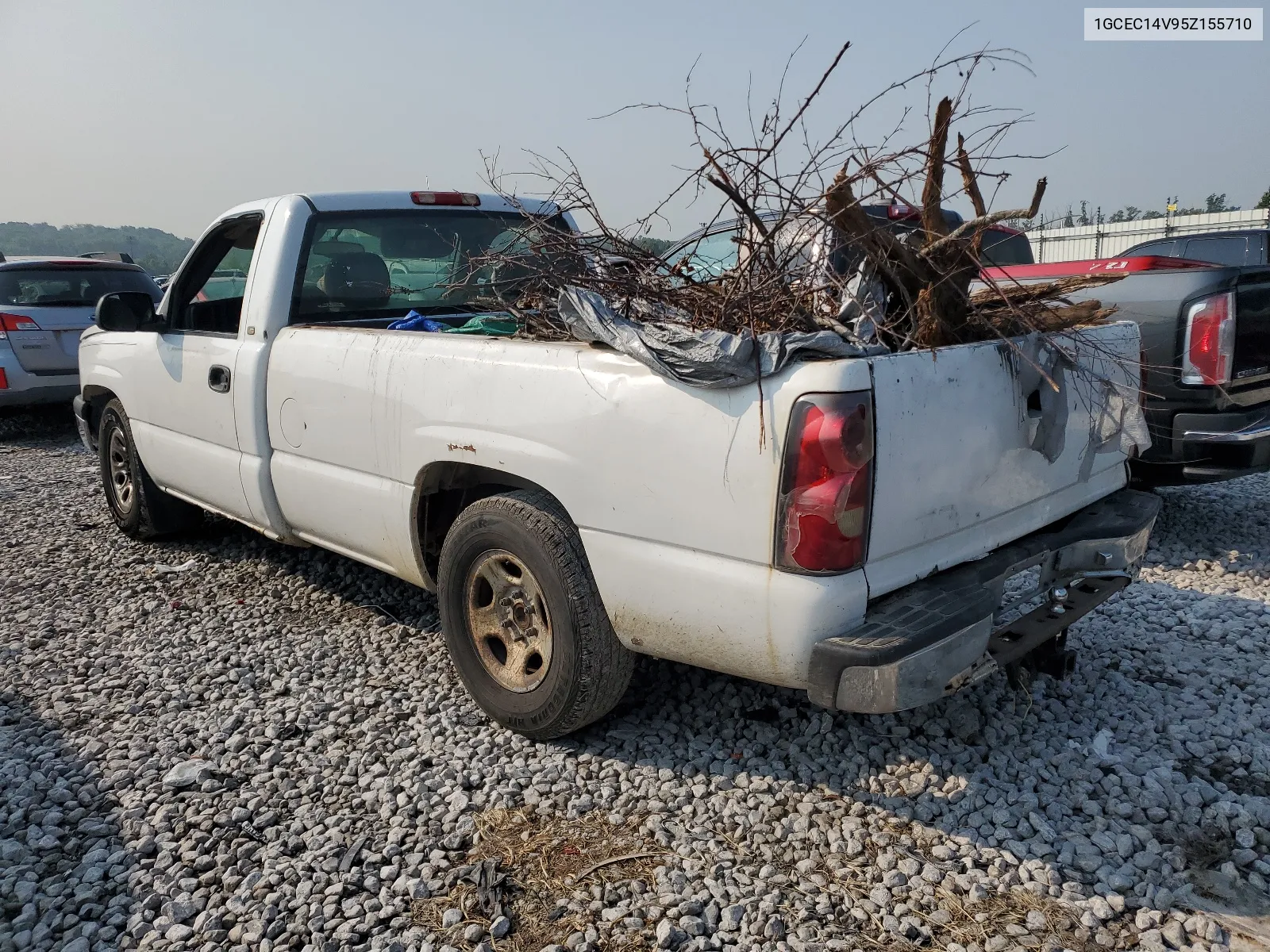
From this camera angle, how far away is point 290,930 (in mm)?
2473

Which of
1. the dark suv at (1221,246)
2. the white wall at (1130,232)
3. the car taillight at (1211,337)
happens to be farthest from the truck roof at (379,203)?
the white wall at (1130,232)

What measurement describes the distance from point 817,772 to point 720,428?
130 centimetres

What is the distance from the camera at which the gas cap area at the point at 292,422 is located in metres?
3.96

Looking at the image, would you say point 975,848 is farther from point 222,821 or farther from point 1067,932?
point 222,821

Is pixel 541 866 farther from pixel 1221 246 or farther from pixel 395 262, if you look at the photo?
pixel 1221 246

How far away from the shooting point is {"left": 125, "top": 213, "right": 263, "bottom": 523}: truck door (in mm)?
4438

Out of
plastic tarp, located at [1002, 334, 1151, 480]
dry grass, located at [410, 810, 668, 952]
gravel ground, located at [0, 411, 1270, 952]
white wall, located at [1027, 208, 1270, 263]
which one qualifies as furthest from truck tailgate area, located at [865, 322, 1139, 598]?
white wall, located at [1027, 208, 1270, 263]

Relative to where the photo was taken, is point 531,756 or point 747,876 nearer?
point 747,876

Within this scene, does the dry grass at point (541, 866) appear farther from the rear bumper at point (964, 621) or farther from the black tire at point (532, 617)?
the rear bumper at point (964, 621)

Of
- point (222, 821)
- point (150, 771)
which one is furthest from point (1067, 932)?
point (150, 771)

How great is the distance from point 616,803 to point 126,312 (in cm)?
361

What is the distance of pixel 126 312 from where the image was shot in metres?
4.78

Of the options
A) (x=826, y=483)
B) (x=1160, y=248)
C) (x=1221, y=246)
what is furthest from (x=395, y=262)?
(x=1160, y=248)

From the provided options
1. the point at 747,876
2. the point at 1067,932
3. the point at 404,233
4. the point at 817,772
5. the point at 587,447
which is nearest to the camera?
the point at 1067,932
